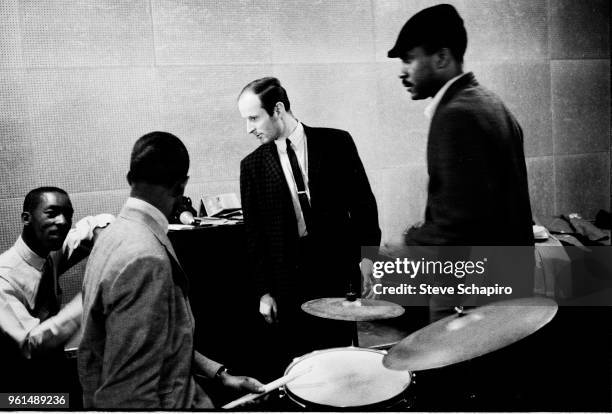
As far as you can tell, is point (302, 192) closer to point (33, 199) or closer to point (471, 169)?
point (471, 169)

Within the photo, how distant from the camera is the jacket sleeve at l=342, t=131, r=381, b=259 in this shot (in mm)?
2439

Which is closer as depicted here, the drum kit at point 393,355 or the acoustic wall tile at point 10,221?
the drum kit at point 393,355

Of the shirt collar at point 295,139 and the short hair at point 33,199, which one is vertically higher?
the shirt collar at point 295,139

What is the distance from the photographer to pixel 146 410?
1280 millimetres

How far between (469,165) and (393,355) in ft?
2.19

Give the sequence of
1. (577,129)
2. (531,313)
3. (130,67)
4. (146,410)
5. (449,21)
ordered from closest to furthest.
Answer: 1. (146,410)
2. (531,313)
3. (449,21)
4. (130,67)
5. (577,129)

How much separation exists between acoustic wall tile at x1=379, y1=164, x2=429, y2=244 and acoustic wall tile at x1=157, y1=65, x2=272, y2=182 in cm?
76

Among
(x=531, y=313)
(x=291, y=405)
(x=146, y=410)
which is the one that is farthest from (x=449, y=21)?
(x=146, y=410)

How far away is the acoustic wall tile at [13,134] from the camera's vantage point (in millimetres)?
2139

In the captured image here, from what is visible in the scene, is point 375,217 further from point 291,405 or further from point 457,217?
point 291,405

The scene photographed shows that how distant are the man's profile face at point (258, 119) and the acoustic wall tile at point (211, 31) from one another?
0.21m

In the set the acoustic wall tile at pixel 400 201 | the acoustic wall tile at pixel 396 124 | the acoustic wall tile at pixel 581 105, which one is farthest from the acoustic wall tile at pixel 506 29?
the acoustic wall tile at pixel 400 201

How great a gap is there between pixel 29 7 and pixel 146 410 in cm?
184

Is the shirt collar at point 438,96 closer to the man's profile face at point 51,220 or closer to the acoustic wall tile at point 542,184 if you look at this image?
the acoustic wall tile at point 542,184
